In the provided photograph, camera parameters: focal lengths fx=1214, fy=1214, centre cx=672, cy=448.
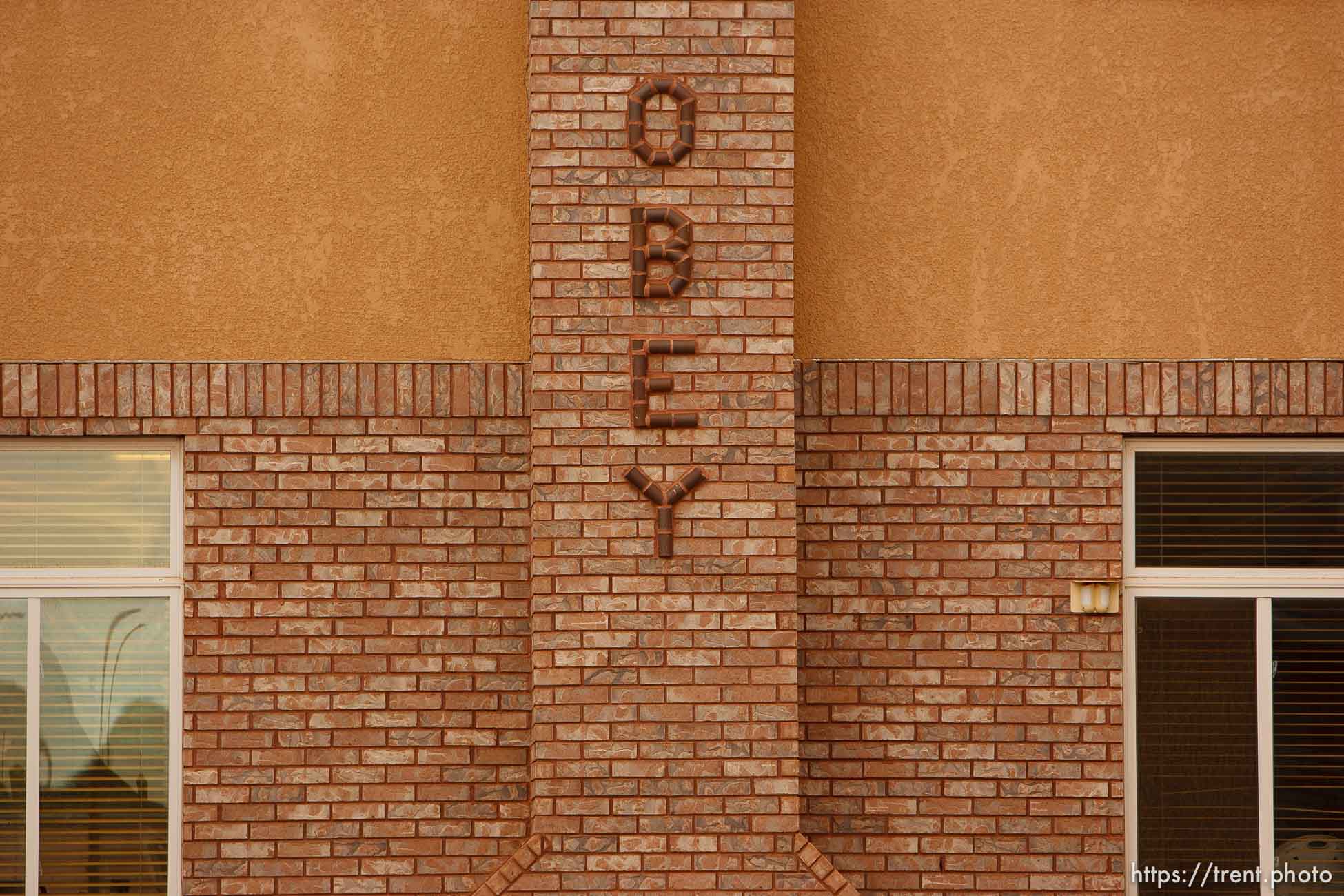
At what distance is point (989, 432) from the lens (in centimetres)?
497

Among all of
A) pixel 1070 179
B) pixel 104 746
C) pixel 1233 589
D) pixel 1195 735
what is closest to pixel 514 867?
pixel 104 746

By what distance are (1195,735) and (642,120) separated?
336cm

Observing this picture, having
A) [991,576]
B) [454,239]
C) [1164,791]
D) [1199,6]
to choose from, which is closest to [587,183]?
[454,239]

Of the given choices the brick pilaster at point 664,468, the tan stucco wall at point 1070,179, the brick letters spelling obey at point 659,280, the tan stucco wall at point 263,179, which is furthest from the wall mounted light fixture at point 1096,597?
the tan stucco wall at point 263,179

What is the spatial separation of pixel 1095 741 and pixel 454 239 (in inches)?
130

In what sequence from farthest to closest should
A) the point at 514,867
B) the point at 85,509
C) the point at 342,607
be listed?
the point at 85,509, the point at 342,607, the point at 514,867

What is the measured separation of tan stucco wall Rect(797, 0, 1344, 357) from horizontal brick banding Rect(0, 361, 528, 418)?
1359mm

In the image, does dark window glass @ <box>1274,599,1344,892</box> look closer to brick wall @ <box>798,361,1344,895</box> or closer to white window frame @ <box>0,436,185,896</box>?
brick wall @ <box>798,361,1344,895</box>

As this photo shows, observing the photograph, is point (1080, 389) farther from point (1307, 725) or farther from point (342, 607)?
point (342, 607)

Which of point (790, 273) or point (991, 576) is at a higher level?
point (790, 273)

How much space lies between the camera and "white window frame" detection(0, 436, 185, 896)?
4898 millimetres

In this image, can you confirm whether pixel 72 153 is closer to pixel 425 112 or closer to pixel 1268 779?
pixel 425 112

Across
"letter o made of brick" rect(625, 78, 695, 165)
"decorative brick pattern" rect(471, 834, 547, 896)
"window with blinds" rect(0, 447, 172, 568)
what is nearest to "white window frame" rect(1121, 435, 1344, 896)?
"letter o made of brick" rect(625, 78, 695, 165)

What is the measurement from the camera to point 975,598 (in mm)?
4941
